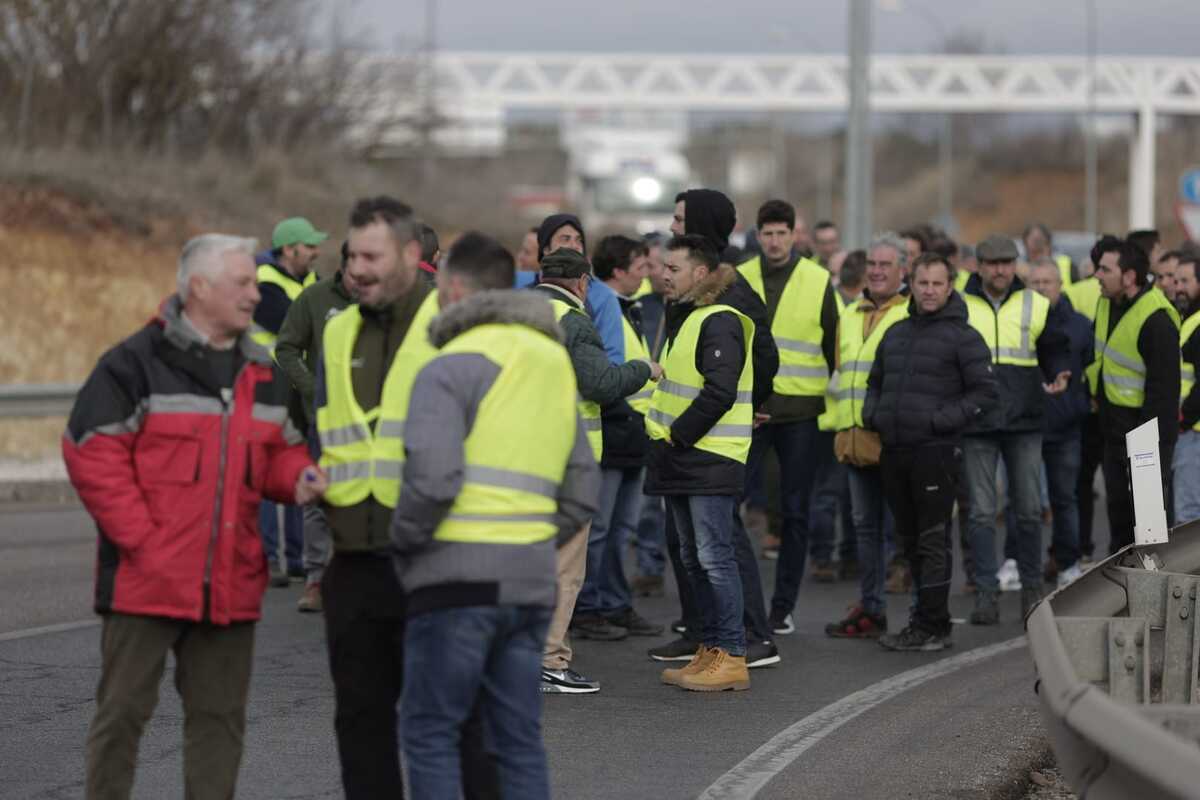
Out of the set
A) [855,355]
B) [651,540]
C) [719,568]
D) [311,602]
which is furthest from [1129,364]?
[311,602]

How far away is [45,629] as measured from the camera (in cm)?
1065

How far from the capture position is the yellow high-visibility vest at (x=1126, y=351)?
1183cm

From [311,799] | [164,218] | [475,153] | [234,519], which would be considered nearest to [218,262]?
[234,519]

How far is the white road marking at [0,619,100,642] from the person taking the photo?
1039 cm

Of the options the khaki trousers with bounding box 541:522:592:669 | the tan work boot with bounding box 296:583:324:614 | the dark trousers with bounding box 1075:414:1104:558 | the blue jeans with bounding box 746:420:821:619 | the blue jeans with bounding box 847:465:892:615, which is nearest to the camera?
the khaki trousers with bounding box 541:522:592:669

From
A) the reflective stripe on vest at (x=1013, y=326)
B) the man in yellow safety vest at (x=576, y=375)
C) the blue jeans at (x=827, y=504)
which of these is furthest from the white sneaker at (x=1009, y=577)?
the man in yellow safety vest at (x=576, y=375)

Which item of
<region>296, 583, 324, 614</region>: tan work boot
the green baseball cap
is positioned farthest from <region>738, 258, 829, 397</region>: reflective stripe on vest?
<region>296, 583, 324, 614</region>: tan work boot

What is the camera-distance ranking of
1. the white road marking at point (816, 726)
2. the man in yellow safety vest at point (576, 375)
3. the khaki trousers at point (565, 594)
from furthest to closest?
the khaki trousers at point (565, 594) → the man in yellow safety vest at point (576, 375) → the white road marking at point (816, 726)

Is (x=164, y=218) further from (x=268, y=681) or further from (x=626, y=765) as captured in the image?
(x=626, y=765)

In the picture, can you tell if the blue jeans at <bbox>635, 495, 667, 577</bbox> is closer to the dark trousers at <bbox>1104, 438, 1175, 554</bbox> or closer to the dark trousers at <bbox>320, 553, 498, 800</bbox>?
the dark trousers at <bbox>1104, 438, 1175, 554</bbox>

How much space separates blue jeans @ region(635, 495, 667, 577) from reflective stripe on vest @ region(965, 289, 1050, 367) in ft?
7.79

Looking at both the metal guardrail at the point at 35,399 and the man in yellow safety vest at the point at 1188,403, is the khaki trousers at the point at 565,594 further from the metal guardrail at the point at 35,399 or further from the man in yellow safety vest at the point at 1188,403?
the metal guardrail at the point at 35,399

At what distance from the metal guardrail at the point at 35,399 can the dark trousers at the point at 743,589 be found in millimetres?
9563

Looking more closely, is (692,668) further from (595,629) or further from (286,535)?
(286,535)
